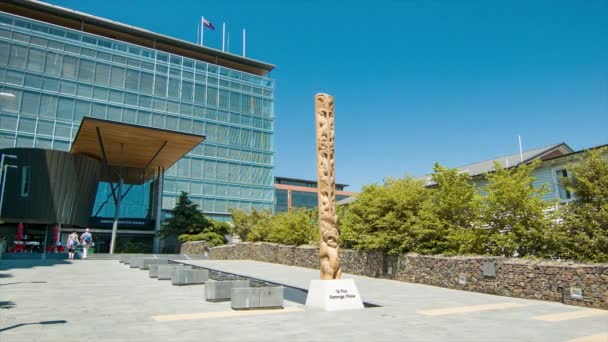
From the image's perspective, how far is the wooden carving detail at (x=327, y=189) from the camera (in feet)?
36.5

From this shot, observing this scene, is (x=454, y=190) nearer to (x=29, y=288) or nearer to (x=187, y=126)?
(x=29, y=288)

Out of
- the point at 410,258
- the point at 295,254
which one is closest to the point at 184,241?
the point at 295,254

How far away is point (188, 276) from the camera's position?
50.9 ft

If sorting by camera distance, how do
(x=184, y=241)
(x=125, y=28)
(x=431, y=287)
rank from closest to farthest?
(x=431, y=287) → (x=184, y=241) → (x=125, y=28)

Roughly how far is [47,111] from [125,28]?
59.4 feet

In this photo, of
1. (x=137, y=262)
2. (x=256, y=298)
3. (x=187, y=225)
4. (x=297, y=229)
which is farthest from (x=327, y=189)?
(x=187, y=225)

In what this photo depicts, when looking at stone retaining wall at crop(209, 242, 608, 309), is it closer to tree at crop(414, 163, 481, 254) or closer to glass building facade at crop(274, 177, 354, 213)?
tree at crop(414, 163, 481, 254)

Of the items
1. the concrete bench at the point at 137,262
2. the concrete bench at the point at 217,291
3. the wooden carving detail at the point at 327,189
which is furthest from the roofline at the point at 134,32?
the concrete bench at the point at 217,291

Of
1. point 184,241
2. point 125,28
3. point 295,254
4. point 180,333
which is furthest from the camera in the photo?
point 125,28

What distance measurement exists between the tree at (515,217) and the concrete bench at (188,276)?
10.8m

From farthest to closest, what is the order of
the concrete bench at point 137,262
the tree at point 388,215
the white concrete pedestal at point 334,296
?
1. the concrete bench at point 137,262
2. the tree at point 388,215
3. the white concrete pedestal at point 334,296

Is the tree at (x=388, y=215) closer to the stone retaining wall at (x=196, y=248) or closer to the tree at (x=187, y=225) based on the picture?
the stone retaining wall at (x=196, y=248)

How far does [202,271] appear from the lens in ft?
52.4

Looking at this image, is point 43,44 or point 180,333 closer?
point 180,333
